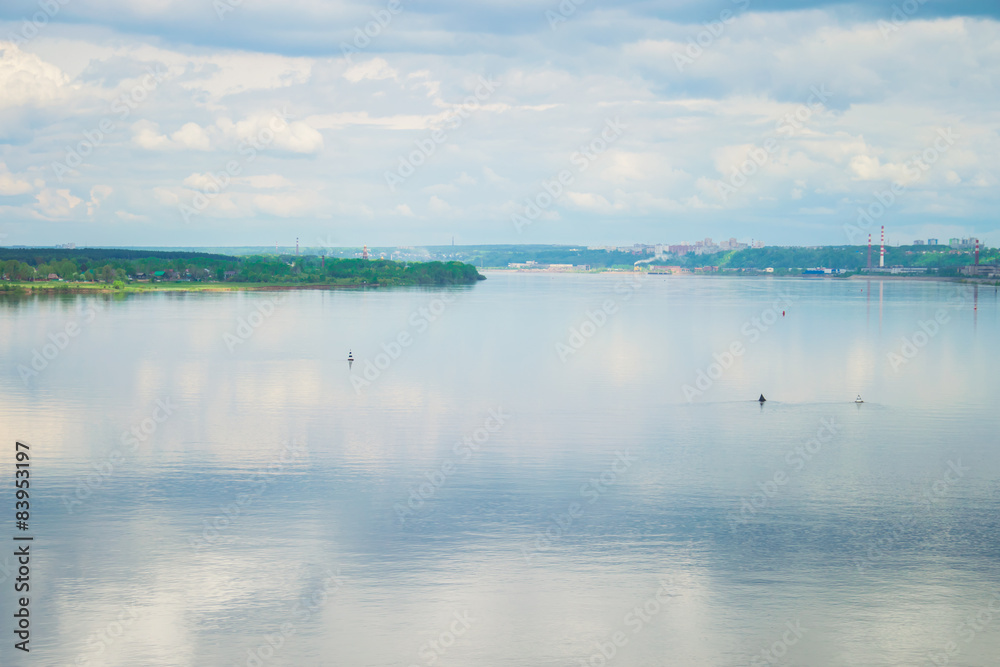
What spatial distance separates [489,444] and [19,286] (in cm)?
8439

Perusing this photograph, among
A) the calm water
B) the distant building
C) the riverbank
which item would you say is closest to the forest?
the riverbank

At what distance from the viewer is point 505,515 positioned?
53.7 ft

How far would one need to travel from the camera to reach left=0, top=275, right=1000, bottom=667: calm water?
39.6 feet

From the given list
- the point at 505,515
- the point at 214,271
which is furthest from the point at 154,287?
the point at 505,515

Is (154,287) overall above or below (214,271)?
below

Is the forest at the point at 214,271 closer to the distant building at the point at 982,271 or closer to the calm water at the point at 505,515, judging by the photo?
the calm water at the point at 505,515

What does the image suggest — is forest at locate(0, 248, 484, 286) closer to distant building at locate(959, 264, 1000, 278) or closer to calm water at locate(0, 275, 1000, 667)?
calm water at locate(0, 275, 1000, 667)

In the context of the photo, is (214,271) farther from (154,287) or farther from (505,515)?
(505,515)

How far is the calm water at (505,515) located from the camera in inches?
476

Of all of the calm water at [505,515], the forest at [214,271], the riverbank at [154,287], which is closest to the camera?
the calm water at [505,515]

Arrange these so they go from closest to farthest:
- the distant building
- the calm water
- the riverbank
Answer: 1. the calm water
2. the riverbank
3. the distant building

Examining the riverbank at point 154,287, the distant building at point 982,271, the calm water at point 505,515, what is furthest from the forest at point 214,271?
the distant building at point 982,271

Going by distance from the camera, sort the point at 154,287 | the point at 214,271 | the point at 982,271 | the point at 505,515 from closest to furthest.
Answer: the point at 505,515
the point at 154,287
the point at 214,271
the point at 982,271

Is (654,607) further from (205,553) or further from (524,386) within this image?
(524,386)
